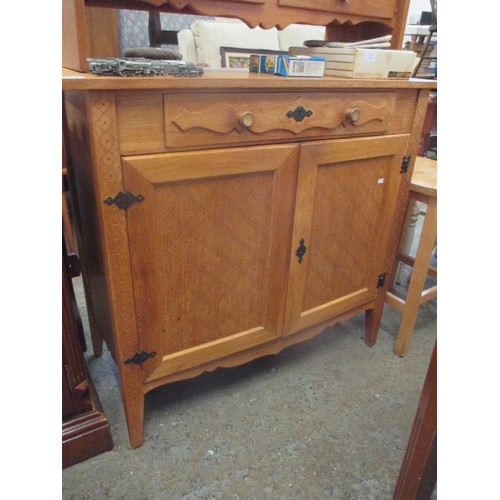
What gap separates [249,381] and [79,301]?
2.67 ft

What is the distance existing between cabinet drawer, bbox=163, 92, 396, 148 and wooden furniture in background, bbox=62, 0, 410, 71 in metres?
0.22

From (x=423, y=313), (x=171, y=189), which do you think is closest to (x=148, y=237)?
(x=171, y=189)

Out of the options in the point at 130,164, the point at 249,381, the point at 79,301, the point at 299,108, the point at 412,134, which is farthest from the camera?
the point at 79,301

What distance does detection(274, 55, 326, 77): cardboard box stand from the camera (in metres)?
0.96

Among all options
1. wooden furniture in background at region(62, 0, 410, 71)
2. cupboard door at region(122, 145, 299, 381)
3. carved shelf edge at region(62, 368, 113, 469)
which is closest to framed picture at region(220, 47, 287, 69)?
wooden furniture in background at region(62, 0, 410, 71)

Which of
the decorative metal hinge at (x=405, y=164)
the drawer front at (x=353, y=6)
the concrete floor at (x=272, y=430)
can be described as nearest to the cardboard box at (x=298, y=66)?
the drawer front at (x=353, y=6)

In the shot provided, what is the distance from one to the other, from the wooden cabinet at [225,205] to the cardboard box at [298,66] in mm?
53

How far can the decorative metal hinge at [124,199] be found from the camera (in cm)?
82

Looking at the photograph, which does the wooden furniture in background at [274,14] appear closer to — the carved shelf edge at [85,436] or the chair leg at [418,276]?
the chair leg at [418,276]

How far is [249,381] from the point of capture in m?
1.36

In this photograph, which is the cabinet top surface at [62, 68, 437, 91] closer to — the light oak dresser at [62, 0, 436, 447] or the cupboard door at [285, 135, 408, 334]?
the light oak dresser at [62, 0, 436, 447]

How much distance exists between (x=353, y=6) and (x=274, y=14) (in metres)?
0.26

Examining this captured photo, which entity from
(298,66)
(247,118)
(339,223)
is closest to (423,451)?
(339,223)

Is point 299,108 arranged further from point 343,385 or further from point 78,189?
point 343,385
